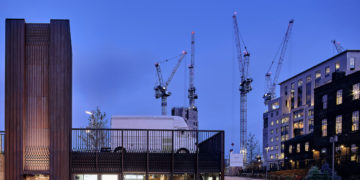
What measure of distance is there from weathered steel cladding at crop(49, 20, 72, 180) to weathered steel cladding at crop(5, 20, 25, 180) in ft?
4.22

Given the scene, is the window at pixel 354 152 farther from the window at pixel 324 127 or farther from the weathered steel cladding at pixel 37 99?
the weathered steel cladding at pixel 37 99

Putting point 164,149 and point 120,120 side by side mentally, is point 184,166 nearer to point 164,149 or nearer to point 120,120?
point 164,149

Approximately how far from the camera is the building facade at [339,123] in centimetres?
5644

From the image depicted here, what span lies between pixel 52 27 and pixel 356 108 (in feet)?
A: 158

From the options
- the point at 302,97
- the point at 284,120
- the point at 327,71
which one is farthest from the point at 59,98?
the point at 284,120

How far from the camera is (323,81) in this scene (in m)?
90.6

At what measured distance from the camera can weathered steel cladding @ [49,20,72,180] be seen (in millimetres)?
18688

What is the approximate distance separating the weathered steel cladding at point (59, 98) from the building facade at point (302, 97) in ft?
236

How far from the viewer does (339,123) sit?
60.6 m

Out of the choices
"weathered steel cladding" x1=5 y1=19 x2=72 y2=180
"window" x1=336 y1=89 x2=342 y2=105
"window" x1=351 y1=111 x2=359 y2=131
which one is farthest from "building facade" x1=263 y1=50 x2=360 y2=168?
"weathered steel cladding" x1=5 y1=19 x2=72 y2=180

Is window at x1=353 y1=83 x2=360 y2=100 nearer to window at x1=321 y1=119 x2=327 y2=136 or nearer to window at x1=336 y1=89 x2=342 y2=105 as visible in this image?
window at x1=336 y1=89 x2=342 y2=105

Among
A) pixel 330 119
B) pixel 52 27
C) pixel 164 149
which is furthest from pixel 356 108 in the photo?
pixel 52 27

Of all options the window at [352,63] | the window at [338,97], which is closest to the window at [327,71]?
the window at [352,63]

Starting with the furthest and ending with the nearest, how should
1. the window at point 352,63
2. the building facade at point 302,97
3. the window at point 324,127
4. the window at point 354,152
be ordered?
the building facade at point 302,97
the window at point 352,63
the window at point 324,127
the window at point 354,152
